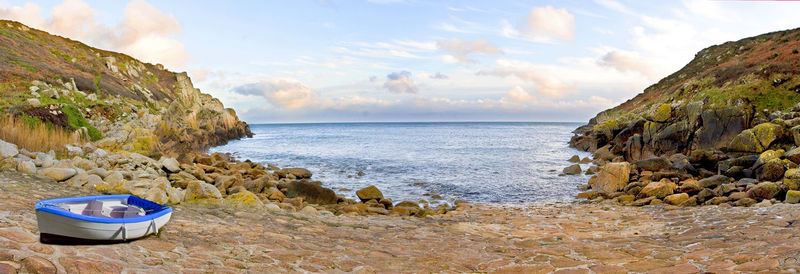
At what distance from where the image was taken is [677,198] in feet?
43.9

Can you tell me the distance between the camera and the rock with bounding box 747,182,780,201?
11930 mm

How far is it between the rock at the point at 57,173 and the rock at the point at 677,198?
1710cm

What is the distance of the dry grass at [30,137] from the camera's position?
461 inches

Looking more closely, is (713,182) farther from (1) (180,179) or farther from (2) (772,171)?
(1) (180,179)

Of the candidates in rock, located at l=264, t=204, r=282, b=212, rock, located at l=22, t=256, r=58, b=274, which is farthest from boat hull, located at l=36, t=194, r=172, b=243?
rock, located at l=264, t=204, r=282, b=212

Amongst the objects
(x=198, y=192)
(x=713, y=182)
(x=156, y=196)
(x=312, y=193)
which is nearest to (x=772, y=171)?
(x=713, y=182)

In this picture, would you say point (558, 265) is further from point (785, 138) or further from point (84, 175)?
point (785, 138)

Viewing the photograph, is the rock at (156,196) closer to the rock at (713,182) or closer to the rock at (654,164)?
the rock at (713,182)

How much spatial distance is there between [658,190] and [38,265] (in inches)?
647

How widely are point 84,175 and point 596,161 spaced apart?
27414mm

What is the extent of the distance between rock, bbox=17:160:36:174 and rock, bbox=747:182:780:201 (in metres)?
19.1

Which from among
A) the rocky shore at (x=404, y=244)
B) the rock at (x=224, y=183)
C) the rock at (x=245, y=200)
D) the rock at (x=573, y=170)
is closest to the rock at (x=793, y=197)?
the rocky shore at (x=404, y=244)

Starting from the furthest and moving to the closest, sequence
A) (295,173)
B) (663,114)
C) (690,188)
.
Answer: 1. (663,114)
2. (295,173)
3. (690,188)

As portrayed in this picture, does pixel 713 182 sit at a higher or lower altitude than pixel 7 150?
lower
